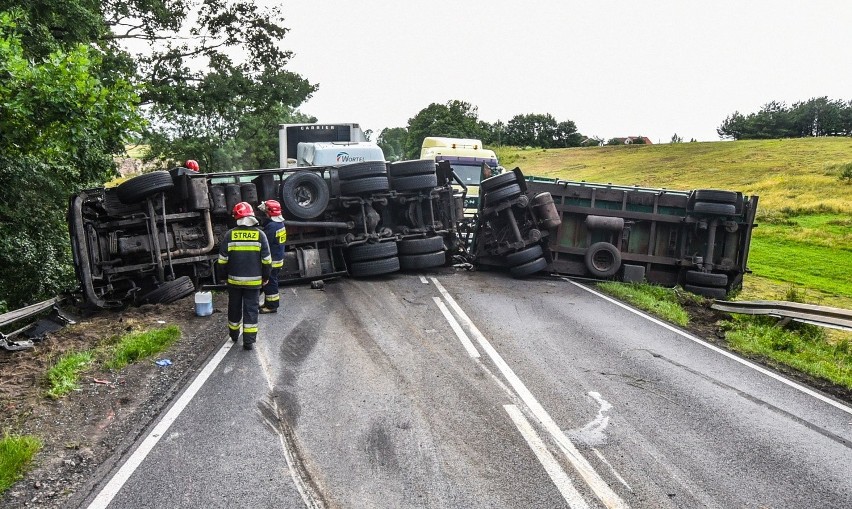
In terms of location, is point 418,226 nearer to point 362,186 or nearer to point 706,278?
point 362,186

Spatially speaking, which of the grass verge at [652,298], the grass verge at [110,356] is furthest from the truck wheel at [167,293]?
the grass verge at [652,298]

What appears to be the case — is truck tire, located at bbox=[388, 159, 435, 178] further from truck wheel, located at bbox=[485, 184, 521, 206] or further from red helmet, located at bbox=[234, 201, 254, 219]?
red helmet, located at bbox=[234, 201, 254, 219]

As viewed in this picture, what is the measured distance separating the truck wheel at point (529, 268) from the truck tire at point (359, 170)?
3.21 metres

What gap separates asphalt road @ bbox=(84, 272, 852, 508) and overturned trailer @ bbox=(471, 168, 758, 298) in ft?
12.4

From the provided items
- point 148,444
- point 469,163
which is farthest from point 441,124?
point 148,444

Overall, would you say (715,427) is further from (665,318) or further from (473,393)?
(665,318)

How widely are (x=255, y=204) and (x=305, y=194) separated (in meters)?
0.95

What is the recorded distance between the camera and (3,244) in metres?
10.0

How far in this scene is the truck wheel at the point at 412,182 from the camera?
1117cm

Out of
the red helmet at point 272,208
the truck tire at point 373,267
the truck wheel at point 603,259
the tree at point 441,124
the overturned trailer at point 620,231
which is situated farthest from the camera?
the tree at point 441,124

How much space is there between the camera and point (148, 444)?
4.29 m

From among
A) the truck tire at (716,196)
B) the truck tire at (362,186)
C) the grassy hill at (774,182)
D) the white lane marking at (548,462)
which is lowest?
the grassy hill at (774,182)

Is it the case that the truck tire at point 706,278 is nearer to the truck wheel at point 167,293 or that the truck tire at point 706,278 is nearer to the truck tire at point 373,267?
the truck tire at point 373,267

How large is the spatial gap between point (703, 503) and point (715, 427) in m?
1.33
